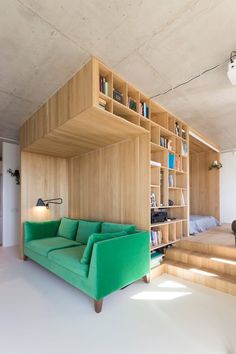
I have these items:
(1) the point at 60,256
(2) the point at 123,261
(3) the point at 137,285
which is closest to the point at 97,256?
(2) the point at 123,261

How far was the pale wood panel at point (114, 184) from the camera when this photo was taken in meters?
3.08

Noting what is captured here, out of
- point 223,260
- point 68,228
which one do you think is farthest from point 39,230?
point 223,260

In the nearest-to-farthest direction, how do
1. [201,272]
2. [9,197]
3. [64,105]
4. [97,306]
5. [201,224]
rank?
1. [97,306]
2. [64,105]
3. [201,272]
4. [201,224]
5. [9,197]

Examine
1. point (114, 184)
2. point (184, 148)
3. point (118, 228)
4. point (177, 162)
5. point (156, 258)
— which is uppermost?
point (184, 148)

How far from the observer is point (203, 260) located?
3.09 meters

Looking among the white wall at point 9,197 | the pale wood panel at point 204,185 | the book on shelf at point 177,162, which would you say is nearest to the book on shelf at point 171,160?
the book on shelf at point 177,162

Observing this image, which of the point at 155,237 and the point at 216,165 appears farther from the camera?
the point at 216,165

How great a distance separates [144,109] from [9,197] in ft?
13.4

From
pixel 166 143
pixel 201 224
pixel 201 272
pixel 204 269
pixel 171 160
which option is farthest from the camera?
pixel 201 224

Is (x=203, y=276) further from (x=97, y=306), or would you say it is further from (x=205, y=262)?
(x=97, y=306)

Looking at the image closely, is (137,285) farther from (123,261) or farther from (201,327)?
(201,327)

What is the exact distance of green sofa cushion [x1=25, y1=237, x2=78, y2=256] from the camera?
3.13 metres

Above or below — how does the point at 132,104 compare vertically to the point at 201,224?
above

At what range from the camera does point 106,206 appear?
12.1ft
